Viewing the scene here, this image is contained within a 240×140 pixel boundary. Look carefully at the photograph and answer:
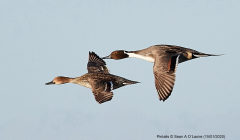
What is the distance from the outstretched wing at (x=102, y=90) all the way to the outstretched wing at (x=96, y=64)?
201 cm

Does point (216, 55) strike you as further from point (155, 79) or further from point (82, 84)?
point (82, 84)

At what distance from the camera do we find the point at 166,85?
14.4m

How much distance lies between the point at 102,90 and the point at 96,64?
371cm

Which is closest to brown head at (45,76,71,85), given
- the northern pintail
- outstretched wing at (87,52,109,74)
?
the northern pintail

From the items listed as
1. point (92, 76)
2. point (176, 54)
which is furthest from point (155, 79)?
point (92, 76)

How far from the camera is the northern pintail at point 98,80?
48.8 feet

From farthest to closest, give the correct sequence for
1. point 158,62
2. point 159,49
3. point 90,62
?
point 90,62, point 159,49, point 158,62

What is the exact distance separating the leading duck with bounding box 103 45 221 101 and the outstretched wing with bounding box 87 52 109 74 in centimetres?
62

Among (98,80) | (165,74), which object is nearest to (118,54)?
(98,80)

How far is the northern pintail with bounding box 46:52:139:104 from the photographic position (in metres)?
14.9

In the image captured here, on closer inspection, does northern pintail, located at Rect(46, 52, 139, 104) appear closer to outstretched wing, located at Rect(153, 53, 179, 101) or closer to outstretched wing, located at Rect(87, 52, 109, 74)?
outstretched wing, located at Rect(87, 52, 109, 74)

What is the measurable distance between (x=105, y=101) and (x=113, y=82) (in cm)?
176

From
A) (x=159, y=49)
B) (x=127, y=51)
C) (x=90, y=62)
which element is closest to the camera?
(x=159, y=49)

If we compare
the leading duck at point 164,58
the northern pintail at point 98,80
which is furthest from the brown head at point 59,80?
the leading duck at point 164,58
